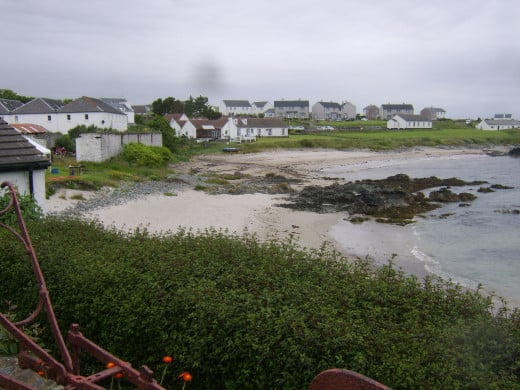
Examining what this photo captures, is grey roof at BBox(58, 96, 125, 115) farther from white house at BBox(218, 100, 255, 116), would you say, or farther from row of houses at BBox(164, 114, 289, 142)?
white house at BBox(218, 100, 255, 116)

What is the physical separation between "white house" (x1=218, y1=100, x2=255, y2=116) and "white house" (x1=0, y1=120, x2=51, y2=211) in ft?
405

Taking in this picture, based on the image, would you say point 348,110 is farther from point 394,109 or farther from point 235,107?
point 235,107

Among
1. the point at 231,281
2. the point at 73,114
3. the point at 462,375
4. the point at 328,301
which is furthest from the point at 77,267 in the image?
the point at 73,114

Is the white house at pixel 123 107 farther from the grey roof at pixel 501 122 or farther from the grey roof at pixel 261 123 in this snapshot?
the grey roof at pixel 501 122

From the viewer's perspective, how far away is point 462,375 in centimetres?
436

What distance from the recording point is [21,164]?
12.9 metres

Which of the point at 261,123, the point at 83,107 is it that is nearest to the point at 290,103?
the point at 261,123

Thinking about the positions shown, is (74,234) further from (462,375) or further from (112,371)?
(462,375)

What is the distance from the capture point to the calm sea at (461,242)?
56.7 feet

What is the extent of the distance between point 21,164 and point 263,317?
10.2m

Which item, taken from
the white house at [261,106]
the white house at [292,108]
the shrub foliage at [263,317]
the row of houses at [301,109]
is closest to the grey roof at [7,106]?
the shrub foliage at [263,317]

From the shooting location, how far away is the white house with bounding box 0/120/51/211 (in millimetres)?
12781

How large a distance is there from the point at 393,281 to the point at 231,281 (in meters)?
2.50

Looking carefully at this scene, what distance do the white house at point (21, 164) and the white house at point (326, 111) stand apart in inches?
5234
